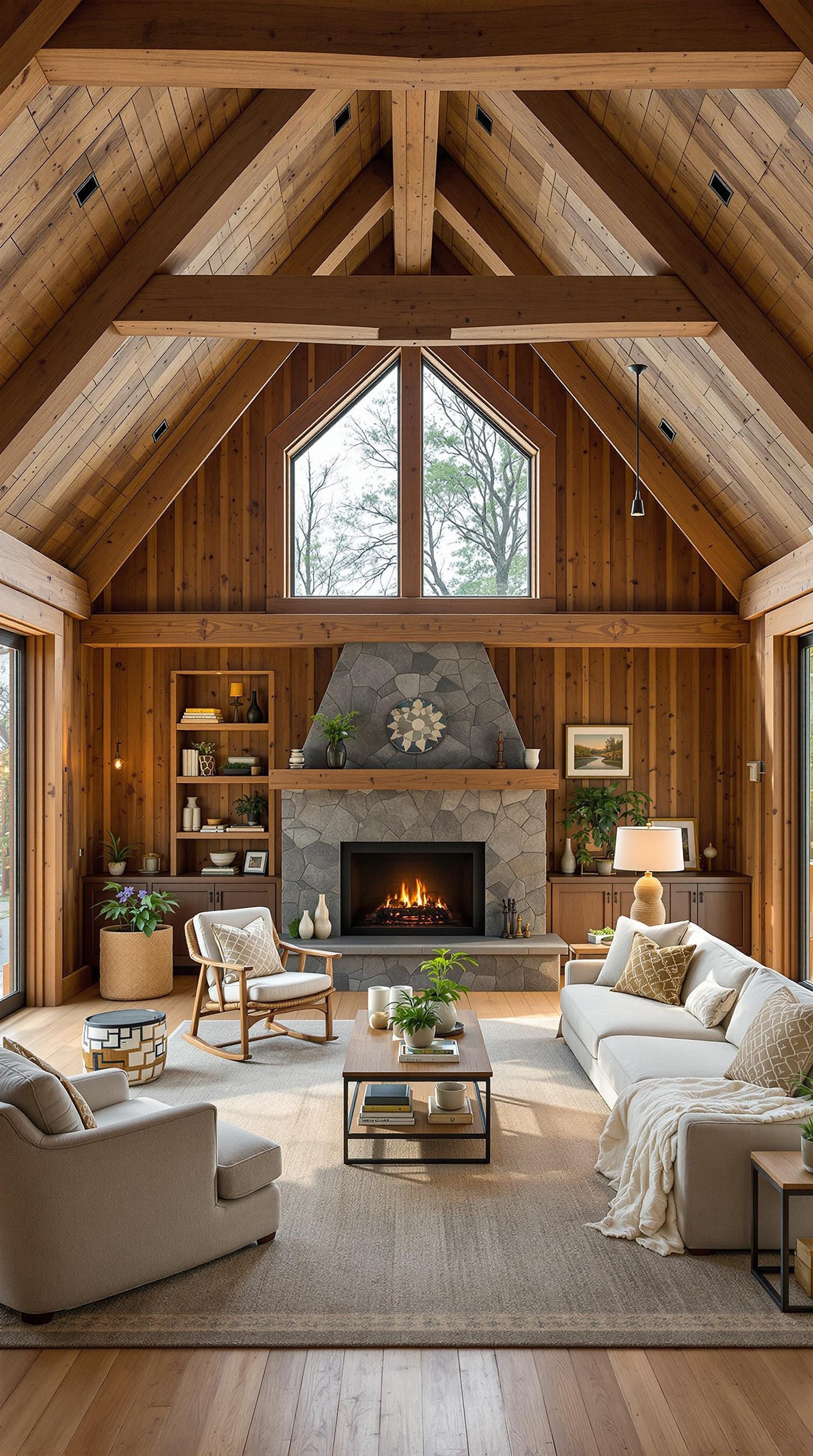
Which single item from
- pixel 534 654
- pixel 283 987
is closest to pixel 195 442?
pixel 534 654

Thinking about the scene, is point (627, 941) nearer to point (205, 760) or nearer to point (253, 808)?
point (253, 808)

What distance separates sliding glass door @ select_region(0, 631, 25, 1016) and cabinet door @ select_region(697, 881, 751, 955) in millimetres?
5449

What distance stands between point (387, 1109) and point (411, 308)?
14.0ft

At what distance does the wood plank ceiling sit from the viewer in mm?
4762

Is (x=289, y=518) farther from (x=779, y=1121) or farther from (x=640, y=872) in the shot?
(x=779, y=1121)

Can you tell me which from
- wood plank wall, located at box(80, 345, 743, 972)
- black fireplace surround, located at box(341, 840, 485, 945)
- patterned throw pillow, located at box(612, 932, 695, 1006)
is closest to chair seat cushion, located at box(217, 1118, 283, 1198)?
patterned throw pillow, located at box(612, 932, 695, 1006)

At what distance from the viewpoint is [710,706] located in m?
9.16

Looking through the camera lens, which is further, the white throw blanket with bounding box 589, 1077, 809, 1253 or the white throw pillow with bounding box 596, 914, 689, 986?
the white throw pillow with bounding box 596, 914, 689, 986

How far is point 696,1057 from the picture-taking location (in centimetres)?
473

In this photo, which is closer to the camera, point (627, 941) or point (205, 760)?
point (627, 941)

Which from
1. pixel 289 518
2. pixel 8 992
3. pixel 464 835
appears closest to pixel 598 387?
pixel 289 518

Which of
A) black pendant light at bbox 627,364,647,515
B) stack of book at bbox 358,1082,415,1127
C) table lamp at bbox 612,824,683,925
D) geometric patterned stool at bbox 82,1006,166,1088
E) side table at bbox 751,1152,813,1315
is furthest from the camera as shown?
black pendant light at bbox 627,364,647,515

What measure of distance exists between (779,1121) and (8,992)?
18.7 feet

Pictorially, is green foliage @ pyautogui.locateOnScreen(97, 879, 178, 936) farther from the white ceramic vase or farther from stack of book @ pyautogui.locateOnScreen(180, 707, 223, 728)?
stack of book @ pyautogui.locateOnScreen(180, 707, 223, 728)
